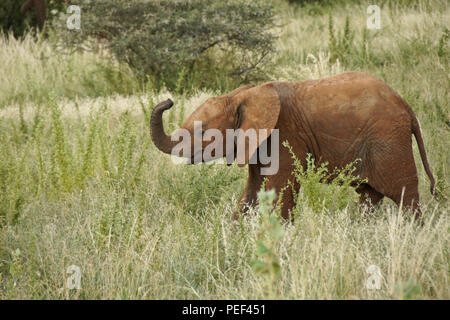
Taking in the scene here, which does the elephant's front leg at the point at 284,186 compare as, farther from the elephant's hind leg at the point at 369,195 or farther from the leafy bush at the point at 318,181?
the elephant's hind leg at the point at 369,195

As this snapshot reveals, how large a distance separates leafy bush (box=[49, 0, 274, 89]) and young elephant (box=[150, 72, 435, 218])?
4956 mm

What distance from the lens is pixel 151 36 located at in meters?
9.19

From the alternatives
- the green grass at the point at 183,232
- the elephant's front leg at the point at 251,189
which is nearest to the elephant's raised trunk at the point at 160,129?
the green grass at the point at 183,232

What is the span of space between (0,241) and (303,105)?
2.29 meters

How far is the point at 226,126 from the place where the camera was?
160 inches

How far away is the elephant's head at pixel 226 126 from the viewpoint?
3.93 metres

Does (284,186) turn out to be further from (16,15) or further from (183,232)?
(16,15)

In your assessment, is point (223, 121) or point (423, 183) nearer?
point (223, 121)

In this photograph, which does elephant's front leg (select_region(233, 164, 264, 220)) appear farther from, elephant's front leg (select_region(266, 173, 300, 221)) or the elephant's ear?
the elephant's ear

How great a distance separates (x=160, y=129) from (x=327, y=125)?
3.64ft

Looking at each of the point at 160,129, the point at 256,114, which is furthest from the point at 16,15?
the point at 256,114

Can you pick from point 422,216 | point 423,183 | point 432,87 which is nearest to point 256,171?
point 422,216
